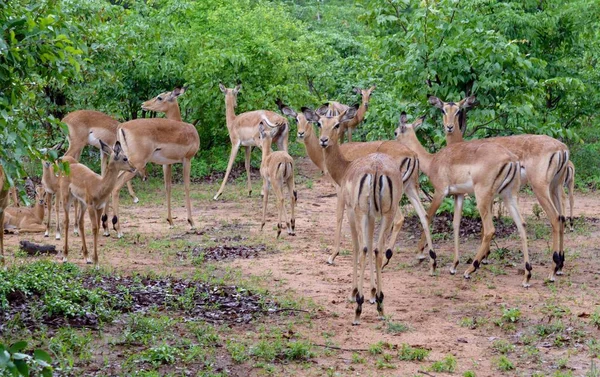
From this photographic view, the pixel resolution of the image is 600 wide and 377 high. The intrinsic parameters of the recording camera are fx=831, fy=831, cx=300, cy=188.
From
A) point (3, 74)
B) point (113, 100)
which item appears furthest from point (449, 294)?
point (113, 100)

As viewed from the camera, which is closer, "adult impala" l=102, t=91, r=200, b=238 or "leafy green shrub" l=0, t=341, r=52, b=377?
"leafy green shrub" l=0, t=341, r=52, b=377

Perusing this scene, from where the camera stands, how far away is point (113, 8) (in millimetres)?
13875

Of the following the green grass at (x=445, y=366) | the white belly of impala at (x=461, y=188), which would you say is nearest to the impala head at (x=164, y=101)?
the white belly of impala at (x=461, y=188)

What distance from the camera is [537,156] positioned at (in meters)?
9.62

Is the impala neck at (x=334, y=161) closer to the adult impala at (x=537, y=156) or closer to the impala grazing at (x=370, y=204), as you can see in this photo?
the impala grazing at (x=370, y=204)

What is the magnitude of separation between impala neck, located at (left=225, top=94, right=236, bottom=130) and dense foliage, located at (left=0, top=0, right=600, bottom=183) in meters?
0.52

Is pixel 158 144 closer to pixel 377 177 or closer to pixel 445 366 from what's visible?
pixel 377 177

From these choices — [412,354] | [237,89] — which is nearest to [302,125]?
[412,354]

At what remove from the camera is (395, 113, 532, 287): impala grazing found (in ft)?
29.0

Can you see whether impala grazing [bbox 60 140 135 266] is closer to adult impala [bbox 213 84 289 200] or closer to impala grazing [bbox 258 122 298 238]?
impala grazing [bbox 258 122 298 238]

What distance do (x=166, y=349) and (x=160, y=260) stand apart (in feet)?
12.9

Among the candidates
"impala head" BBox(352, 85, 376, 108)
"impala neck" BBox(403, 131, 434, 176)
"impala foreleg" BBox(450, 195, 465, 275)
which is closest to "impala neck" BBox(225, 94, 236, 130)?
"impala head" BBox(352, 85, 376, 108)

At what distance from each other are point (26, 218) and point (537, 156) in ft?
22.3

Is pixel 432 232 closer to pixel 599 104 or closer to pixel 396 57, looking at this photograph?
pixel 396 57
